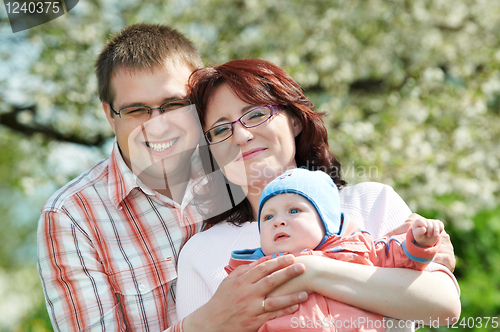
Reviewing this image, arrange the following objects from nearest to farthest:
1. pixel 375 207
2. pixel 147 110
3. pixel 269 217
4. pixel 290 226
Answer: pixel 290 226, pixel 269 217, pixel 375 207, pixel 147 110

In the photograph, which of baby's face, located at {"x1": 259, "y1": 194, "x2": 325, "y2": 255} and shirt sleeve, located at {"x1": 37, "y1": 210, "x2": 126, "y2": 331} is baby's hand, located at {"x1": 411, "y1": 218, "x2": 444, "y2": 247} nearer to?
baby's face, located at {"x1": 259, "y1": 194, "x2": 325, "y2": 255}

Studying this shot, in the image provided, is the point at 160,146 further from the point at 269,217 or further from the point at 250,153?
the point at 269,217

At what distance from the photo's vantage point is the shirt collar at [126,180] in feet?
7.98

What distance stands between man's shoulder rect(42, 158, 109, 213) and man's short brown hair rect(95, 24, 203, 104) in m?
0.41

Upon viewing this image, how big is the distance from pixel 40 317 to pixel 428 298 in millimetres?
5081

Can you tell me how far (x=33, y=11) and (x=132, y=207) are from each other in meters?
3.49

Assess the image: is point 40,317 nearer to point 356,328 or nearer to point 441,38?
point 356,328

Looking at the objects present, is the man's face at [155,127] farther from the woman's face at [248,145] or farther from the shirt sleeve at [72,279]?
the shirt sleeve at [72,279]

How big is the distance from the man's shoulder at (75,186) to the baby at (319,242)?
3.38ft

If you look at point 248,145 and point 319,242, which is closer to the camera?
point 319,242

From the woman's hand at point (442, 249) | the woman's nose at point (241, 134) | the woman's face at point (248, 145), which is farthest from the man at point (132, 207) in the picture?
the woman's hand at point (442, 249)

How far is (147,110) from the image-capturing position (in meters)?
2.43

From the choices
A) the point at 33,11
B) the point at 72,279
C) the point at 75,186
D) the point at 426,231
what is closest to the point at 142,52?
the point at 75,186

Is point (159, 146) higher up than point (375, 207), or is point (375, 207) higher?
point (159, 146)
